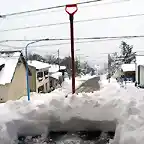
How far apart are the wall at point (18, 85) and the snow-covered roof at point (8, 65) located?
726 millimetres

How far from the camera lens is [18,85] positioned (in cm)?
1789

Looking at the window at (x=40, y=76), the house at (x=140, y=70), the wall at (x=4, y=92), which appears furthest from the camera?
the window at (x=40, y=76)

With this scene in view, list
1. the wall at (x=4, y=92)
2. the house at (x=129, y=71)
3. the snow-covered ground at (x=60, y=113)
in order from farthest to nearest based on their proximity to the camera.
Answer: the house at (x=129, y=71) → the wall at (x=4, y=92) → the snow-covered ground at (x=60, y=113)

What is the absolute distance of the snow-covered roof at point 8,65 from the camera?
51.6ft

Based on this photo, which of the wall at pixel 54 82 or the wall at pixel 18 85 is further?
the wall at pixel 54 82

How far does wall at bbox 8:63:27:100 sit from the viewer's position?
16.6 metres

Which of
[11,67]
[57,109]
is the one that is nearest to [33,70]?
[11,67]

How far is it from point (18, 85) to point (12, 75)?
2.15 m

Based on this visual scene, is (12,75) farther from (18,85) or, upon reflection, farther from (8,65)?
(18,85)

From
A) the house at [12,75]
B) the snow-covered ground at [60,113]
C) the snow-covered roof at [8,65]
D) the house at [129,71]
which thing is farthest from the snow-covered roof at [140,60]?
the snow-covered ground at [60,113]

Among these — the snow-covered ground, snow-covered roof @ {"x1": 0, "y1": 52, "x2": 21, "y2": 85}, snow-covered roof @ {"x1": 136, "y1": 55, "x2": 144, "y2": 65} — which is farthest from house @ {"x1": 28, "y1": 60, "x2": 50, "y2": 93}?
the snow-covered ground

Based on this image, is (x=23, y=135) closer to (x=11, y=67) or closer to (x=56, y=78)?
(x=11, y=67)

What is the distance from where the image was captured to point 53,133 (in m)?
2.49

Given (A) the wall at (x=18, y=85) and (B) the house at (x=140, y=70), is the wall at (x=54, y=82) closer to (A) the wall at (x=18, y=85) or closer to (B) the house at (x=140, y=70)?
(A) the wall at (x=18, y=85)
